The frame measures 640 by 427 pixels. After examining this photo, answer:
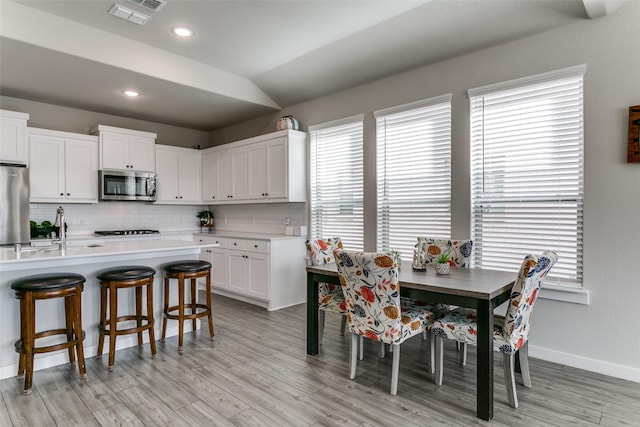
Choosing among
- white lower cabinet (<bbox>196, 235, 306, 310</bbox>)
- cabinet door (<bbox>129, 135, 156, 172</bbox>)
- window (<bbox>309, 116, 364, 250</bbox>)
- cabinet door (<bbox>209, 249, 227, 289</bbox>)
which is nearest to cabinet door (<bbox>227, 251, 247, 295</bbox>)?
white lower cabinet (<bbox>196, 235, 306, 310</bbox>)

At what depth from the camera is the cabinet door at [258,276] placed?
4691 mm

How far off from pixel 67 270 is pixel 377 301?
2566 millimetres

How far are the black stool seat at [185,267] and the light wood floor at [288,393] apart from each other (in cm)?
70

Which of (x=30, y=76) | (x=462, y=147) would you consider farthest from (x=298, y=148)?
(x=30, y=76)

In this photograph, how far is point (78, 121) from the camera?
5.38 meters

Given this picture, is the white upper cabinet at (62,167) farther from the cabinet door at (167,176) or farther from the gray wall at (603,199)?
the gray wall at (603,199)

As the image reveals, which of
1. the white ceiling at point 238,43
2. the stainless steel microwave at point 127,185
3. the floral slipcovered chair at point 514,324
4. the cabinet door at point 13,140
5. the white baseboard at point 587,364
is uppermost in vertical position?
the white ceiling at point 238,43

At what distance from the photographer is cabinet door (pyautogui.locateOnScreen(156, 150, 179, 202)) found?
589 centimetres

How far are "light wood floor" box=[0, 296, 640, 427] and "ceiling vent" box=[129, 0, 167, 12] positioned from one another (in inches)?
118

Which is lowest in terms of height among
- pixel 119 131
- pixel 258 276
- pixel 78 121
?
pixel 258 276

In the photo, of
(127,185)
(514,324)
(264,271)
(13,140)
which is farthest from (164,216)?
(514,324)

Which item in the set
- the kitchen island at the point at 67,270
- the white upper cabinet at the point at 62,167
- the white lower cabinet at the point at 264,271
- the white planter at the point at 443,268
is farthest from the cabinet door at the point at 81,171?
the white planter at the point at 443,268

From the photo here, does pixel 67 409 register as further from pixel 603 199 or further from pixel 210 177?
pixel 210 177

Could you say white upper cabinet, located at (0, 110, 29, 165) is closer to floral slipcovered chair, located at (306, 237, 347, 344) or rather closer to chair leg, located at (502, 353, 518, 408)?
floral slipcovered chair, located at (306, 237, 347, 344)
